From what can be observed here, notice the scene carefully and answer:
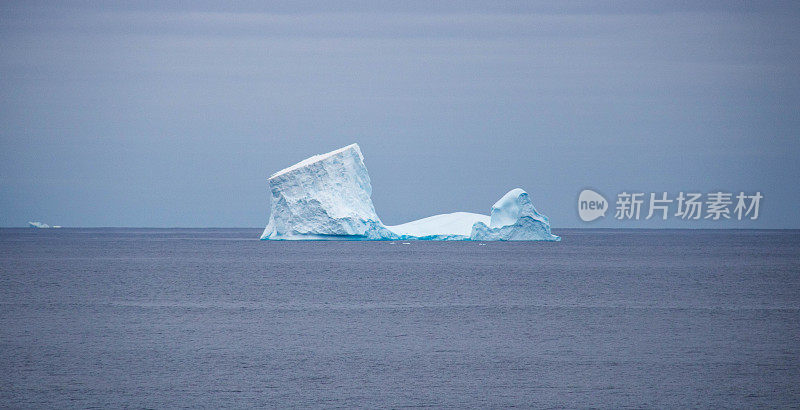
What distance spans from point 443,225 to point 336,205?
20304mm

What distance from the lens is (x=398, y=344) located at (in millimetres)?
11656

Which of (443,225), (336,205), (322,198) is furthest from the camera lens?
(443,225)

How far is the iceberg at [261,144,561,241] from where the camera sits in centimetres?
4025

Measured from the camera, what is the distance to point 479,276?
1108 inches

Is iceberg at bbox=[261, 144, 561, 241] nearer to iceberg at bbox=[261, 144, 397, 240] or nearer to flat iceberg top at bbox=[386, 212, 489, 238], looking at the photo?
iceberg at bbox=[261, 144, 397, 240]

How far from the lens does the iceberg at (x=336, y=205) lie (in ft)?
132

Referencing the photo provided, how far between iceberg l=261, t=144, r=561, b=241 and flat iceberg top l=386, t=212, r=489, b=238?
12054mm

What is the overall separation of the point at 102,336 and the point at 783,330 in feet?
35.3

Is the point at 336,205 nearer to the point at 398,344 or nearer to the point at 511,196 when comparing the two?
the point at 511,196

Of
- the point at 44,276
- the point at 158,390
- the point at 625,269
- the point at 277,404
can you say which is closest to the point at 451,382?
the point at 277,404

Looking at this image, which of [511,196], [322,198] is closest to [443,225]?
[511,196]

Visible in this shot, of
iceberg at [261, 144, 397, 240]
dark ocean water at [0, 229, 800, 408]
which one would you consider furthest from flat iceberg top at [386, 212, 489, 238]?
dark ocean water at [0, 229, 800, 408]

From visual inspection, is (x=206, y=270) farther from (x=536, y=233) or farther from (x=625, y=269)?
(x=536, y=233)

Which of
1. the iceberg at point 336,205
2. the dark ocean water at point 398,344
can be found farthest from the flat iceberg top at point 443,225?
the dark ocean water at point 398,344
